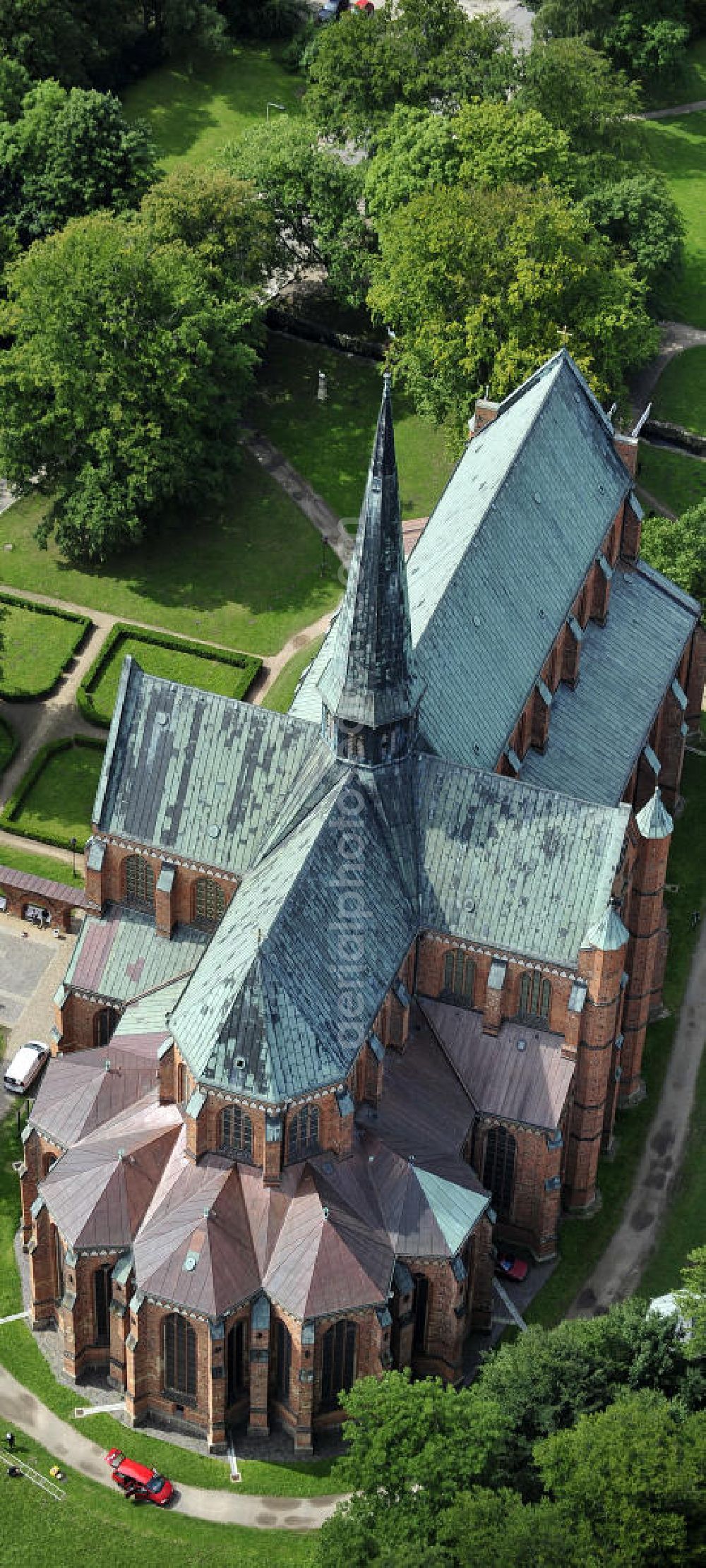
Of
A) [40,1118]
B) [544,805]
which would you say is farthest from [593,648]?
[40,1118]

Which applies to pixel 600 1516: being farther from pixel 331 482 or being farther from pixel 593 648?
pixel 331 482

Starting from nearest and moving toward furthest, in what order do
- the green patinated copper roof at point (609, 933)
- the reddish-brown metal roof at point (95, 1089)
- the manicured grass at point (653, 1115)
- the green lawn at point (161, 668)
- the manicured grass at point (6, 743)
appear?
1. the green patinated copper roof at point (609, 933)
2. the reddish-brown metal roof at point (95, 1089)
3. the manicured grass at point (653, 1115)
4. the manicured grass at point (6, 743)
5. the green lawn at point (161, 668)

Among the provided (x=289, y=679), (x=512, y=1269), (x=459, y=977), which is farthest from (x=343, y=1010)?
(x=289, y=679)

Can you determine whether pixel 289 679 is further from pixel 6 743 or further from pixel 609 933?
pixel 609 933

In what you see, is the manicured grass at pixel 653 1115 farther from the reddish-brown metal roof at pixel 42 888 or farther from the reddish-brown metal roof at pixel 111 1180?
the reddish-brown metal roof at pixel 42 888

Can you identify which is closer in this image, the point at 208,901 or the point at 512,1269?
the point at 512,1269

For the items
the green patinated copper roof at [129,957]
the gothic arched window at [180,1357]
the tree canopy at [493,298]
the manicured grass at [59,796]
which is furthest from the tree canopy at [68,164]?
the gothic arched window at [180,1357]

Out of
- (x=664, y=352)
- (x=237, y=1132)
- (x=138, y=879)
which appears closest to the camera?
(x=237, y=1132)
